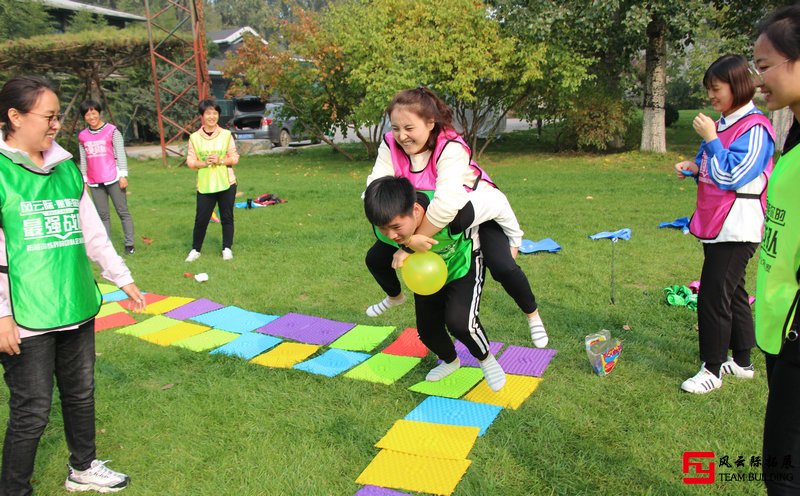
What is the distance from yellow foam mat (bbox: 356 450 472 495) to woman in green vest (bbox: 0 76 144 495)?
1.65 meters

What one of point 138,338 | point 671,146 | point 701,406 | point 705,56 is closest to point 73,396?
point 138,338

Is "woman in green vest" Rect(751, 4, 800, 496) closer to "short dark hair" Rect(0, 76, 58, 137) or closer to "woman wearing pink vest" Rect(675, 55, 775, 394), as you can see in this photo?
"woman wearing pink vest" Rect(675, 55, 775, 394)

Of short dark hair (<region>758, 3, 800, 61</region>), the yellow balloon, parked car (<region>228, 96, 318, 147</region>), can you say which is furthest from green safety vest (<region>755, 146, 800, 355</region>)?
parked car (<region>228, 96, 318, 147</region>)

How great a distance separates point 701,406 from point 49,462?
4024 millimetres

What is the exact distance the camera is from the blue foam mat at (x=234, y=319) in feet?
18.3

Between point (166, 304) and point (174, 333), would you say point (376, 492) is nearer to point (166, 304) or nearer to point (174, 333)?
point (174, 333)

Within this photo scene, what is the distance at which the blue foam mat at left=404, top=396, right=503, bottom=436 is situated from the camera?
12.1ft

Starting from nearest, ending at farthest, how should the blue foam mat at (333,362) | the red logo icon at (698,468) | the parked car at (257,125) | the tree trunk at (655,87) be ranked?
the red logo icon at (698,468) → the blue foam mat at (333,362) → the tree trunk at (655,87) → the parked car at (257,125)

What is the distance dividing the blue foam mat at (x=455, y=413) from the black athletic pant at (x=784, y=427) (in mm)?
1769

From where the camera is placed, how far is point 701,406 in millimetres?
3717

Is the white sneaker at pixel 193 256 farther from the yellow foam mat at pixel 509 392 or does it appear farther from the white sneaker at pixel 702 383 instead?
the white sneaker at pixel 702 383

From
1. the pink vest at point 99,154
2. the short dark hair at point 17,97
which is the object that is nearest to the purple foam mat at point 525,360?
the short dark hair at point 17,97

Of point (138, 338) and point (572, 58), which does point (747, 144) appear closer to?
point (138, 338)

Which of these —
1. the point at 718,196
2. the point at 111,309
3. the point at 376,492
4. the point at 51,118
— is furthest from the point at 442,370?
the point at 111,309
